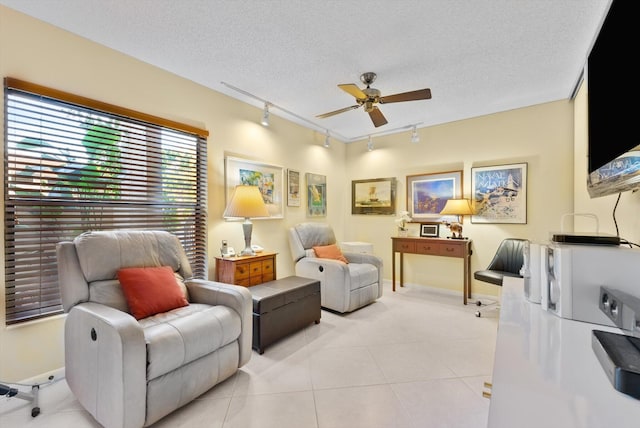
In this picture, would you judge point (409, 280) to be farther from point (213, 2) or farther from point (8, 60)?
point (8, 60)

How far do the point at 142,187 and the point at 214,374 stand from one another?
169 cm

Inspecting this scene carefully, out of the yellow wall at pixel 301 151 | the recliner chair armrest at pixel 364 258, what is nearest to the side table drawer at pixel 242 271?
the yellow wall at pixel 301 151

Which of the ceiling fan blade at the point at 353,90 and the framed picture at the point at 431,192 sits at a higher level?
the ceiling fan blade at the point at 353,90

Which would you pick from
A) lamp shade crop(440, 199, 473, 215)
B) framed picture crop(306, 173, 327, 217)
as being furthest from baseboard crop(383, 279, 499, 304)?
framed picture crop(306, 173, 327, 217)

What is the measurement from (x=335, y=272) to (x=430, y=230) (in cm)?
175

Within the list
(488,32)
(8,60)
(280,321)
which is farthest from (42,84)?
(488,32)

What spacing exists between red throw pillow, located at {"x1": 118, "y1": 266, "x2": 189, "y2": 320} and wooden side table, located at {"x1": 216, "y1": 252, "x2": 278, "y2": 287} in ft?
2.38

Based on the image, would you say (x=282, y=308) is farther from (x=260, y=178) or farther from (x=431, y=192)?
(x=431, y=192)

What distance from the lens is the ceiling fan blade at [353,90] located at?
231 cm

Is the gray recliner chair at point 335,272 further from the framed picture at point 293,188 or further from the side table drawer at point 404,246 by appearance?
the side table drawer at point 404,246

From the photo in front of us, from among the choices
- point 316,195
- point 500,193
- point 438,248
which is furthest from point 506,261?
point 316,195

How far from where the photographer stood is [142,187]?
2492mm

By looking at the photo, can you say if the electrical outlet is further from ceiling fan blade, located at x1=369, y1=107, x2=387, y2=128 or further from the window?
the window

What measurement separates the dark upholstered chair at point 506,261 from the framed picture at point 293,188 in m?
2.47
